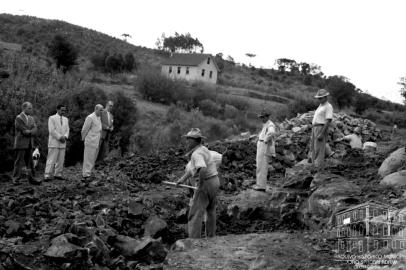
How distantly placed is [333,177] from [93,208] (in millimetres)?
4508

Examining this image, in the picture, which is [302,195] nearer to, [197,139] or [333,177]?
[333,177]

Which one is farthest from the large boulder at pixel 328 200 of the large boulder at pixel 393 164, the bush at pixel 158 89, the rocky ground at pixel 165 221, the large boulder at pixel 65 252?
the bush at pixel 158 89

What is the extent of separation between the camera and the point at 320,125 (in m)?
10.2

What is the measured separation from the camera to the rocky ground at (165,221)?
6363 millimetres

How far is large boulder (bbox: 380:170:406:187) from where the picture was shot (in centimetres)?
838

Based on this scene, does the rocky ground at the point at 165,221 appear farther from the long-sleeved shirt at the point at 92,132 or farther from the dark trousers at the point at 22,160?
the long-sleeved shirt at the point at 92,132

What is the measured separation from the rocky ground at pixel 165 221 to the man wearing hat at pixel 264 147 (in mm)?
302

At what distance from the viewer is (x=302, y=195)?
9188mm

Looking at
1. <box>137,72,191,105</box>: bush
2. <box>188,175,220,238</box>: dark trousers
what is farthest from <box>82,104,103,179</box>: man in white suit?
<box>137,72,191,105</box>: bush

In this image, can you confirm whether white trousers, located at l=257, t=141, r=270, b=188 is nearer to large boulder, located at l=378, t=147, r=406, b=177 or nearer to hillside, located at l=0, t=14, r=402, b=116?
large boulder, located at l=378, t=147, r=406, b=177

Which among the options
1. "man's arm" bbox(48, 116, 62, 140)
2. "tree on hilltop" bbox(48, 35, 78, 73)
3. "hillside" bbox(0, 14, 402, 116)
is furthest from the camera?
"hillside" bbox(0, 14, 402, 116)

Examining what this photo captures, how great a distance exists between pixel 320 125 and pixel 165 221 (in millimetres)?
3750

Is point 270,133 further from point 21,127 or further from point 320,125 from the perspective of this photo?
point 21,127

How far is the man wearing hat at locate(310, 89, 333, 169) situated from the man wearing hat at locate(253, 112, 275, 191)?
946 millimetres
